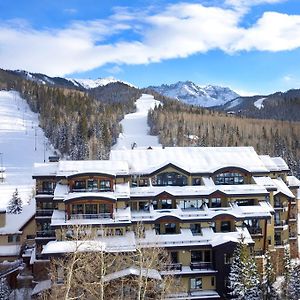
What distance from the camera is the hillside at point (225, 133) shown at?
5226 inches

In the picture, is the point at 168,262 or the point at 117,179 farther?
the point at 117,179

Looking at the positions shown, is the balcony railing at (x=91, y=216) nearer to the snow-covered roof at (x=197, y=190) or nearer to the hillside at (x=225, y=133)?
the snow-covered roof at (x=197, y=190)

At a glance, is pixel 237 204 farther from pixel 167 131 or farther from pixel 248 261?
pixel 167 131

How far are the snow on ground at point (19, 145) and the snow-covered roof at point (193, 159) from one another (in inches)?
1838

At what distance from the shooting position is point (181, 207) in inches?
1757

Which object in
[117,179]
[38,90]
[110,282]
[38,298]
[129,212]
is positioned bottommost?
[38,298]

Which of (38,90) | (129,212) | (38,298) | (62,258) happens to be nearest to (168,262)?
(129,212)

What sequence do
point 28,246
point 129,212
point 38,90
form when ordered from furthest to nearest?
1. point 38,90
2. point 28,246
3. point 129,212

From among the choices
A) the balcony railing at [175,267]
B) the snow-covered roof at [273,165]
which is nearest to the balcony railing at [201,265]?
the balcony railing at [175,267]

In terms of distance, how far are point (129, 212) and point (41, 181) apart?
36.4ft

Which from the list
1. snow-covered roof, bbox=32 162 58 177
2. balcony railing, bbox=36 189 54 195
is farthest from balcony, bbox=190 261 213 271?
snow-covered roof, bbox=32 162 58 177

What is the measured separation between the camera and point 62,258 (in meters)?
36.6

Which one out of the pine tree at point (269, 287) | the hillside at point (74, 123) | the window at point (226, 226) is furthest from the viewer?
the hillside at point (74, 123)

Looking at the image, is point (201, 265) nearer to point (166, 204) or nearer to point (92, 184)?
point (166, 204)
